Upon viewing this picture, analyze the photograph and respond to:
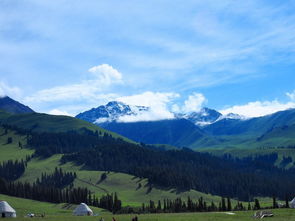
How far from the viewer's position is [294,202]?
137750 millimetres

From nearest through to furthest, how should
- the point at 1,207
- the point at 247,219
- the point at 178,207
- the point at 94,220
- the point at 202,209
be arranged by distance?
1. the point at 247,219
2. the point at 94,220
3. the point at 1,207
4. the point at 202,209
5. the point at 178,207

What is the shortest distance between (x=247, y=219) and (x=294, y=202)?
5587 centimetres

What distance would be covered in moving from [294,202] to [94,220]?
75241 millimetres

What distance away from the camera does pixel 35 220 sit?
94.4m

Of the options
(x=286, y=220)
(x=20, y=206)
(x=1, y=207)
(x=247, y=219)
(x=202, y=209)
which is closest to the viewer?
(x=286, y=220)

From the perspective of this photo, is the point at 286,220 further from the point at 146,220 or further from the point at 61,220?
the point at 61,220

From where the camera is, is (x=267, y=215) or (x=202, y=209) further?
(x=202, y=209)

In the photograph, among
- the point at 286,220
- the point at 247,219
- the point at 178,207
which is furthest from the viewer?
the point at 178,207

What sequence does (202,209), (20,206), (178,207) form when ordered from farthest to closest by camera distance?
(20,206), (178,207), (202,209)

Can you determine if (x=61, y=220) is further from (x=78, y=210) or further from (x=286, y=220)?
(x=78, y=210)

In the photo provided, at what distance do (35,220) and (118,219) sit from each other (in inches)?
765

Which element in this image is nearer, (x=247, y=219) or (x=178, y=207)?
(x=247, y=219)

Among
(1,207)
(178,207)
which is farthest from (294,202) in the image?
(1,207)

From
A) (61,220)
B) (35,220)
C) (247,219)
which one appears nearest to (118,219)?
(61,220)
